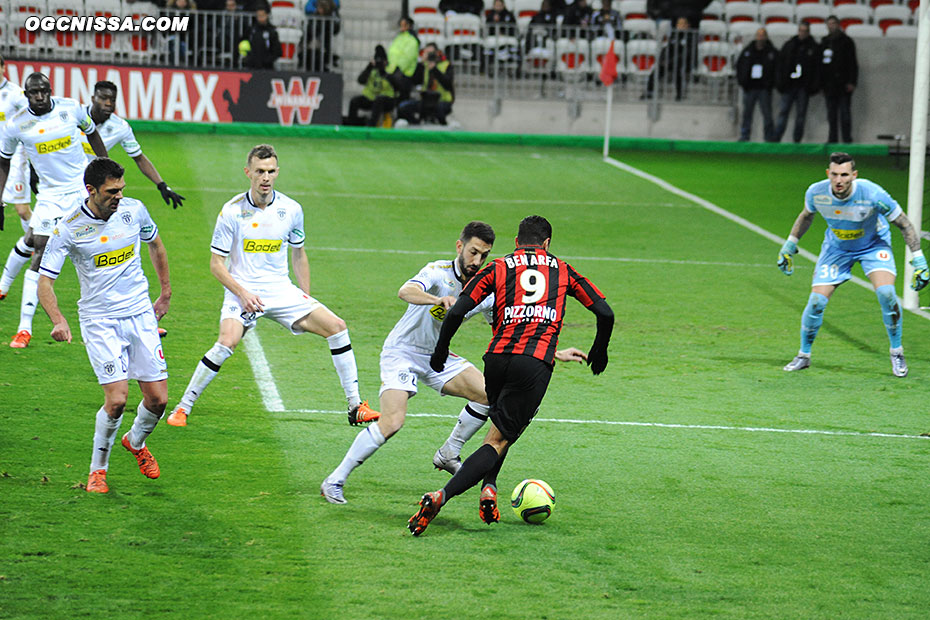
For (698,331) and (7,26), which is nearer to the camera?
(698,331)

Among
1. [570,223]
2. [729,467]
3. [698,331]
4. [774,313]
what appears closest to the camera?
[729,467]

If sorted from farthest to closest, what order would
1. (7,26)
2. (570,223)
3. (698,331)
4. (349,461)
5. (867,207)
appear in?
(7,26)
(570,223)
(698,331)
(867,207)
(349,461)

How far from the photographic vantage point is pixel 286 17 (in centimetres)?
2928

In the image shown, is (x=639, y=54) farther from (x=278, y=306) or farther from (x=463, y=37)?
(x=278, y=306)

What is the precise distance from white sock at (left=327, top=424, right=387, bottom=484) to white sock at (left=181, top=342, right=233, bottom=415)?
194 cm

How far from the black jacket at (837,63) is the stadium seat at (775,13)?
291cm

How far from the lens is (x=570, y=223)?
19422 mm

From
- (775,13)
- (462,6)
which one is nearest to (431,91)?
Answer: (462,6)

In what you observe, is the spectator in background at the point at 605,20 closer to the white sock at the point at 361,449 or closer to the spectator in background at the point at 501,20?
the spectator in background at the point at 501,20

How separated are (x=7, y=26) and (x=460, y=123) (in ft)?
34.5

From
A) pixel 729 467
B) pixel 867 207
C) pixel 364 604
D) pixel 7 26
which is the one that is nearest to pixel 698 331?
pixel 867 207

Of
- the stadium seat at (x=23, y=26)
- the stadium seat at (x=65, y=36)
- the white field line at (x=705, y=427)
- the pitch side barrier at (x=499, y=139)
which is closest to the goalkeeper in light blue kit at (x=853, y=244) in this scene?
the white field line at (x=705, y=427)

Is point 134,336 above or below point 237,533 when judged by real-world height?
above

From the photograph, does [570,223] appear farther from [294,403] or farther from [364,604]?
[364,604]
